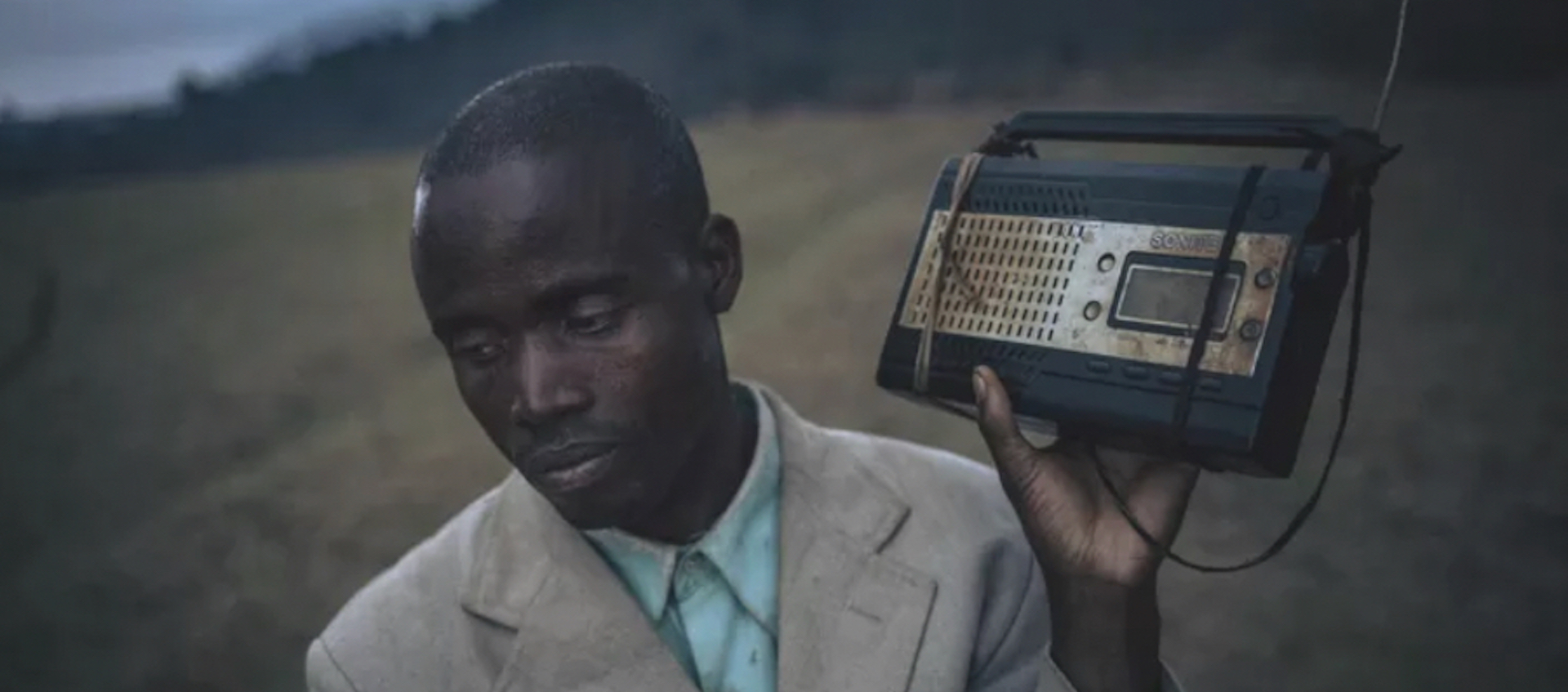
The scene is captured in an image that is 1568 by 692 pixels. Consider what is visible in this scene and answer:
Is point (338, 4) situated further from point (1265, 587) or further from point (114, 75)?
point (1265, 587)

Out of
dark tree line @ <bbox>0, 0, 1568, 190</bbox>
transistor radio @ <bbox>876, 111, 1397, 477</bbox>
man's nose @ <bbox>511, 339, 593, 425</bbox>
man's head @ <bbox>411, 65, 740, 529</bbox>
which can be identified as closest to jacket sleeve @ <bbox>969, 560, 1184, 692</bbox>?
transistor radio @ <bbox>876, 111, 1397, 477</bbox>

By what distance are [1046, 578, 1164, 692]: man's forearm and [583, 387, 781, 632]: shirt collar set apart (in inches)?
10.9

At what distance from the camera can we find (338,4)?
88.6 inches

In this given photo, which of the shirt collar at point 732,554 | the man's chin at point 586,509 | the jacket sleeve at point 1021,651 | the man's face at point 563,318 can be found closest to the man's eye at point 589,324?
the man's face at point 563,318

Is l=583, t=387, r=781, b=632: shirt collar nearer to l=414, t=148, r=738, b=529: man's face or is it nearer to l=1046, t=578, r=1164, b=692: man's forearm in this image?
l=414, t=148, r=738, b=529: man's face

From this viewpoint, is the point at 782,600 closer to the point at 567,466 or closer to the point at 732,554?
the point at 732,554

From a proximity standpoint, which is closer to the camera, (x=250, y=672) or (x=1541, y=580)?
(x=1541, y=580)

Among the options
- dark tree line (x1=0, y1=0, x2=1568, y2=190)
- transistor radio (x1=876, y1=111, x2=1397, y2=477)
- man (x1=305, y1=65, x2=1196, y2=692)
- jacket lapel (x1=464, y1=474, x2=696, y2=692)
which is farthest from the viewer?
dark tree line (x1=0, y1=0, x2=1568, y2=190)

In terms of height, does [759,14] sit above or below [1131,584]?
above

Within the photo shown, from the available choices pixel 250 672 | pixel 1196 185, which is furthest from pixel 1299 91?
pixel 250 672

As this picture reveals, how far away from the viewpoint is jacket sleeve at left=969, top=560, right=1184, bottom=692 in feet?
4.52

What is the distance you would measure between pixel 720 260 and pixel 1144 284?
0.39 metres

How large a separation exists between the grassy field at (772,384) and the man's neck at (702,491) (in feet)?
2.80

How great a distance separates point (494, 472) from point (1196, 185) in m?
1.37
